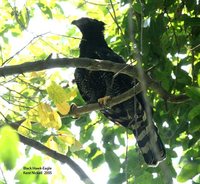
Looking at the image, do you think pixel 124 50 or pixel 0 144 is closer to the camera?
pixel 0 144

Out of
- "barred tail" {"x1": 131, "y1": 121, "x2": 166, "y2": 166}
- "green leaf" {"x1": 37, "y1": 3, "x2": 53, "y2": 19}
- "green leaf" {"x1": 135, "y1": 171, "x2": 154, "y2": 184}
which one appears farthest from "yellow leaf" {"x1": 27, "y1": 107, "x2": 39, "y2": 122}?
"green leaf" {"x1": 37, "y1": 3, "x2": 53, "y2": 19}

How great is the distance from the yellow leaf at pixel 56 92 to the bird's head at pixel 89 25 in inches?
106

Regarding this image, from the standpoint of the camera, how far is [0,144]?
3.54 ft

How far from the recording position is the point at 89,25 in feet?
15.9

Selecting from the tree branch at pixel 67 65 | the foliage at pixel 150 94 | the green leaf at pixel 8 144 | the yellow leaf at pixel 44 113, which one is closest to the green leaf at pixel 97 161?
the foliage at pixel 150 94

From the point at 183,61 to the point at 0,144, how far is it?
2.69 meters

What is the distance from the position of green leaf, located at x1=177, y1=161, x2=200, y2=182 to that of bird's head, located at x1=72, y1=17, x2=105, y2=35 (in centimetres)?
269

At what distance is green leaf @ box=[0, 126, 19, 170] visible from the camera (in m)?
1.07

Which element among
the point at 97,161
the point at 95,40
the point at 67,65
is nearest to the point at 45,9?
the point at 95,40

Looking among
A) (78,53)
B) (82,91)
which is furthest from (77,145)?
(78,53)

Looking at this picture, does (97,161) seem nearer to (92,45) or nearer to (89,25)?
(92,45)

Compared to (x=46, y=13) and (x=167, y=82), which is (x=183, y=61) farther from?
(x=46, y=13)

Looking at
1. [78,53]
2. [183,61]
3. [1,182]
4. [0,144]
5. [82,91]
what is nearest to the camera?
[0,144]

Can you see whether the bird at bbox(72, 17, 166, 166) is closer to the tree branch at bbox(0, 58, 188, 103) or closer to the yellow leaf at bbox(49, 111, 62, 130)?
the tree branch at bbox(0, 58, 188, 103)
